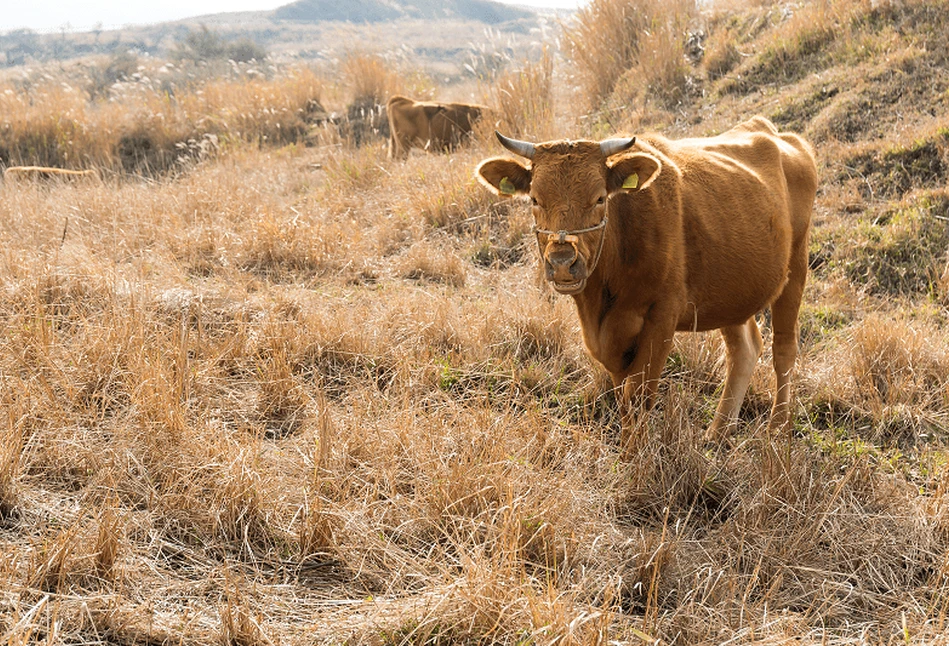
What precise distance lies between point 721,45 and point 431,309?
7.66 m

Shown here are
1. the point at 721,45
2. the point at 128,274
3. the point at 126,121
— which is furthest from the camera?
the point at 126,121

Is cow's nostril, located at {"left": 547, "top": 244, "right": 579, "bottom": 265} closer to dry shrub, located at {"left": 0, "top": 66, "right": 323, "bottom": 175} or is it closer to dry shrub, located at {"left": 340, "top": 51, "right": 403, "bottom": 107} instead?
dry shrub, located at {"left": 0, "top": 66, "right": 323, "bottom": 175}

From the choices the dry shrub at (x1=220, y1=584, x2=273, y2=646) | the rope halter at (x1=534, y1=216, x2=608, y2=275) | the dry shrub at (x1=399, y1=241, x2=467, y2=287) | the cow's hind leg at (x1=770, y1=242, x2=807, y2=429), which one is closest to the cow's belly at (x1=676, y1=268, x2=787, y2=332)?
the cow's hind leg at (x1=770, y1=242, x2=807, y2=429)

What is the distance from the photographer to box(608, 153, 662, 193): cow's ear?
3732 millimetres

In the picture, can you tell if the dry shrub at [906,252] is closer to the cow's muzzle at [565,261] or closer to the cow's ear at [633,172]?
the cow's ear at [633,172]

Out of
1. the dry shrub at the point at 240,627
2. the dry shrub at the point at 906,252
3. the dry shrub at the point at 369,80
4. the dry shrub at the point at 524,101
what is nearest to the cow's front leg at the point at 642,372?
the dry shrub at the point at 240,627

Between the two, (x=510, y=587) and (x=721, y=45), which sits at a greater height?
(x=721, y=45)

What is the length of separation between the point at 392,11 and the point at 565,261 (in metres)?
80.1

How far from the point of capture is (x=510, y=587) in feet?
9.48

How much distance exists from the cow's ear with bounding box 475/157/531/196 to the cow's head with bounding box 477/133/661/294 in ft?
0.33

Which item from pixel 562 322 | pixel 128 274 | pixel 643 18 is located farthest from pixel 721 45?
pixel 128 274

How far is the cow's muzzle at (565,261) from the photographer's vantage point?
3.54 meters

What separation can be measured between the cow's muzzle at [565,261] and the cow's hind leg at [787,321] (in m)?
1.94

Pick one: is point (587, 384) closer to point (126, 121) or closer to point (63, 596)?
point (63, 596)
